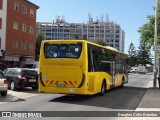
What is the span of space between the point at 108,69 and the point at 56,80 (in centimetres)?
558

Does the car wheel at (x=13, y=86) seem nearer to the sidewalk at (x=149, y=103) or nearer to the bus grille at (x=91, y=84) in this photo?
the bus grille at (x=91, y=84)

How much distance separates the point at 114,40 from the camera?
194500 millimetres

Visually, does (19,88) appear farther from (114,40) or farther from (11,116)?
(114,40)

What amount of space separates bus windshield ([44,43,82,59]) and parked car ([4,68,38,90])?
5.81m

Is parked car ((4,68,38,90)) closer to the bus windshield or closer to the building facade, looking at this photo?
the bus windshield

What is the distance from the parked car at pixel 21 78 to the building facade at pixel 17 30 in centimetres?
2691

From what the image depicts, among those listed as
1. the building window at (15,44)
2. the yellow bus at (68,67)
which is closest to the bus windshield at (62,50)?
the yellow bus at (68,67)

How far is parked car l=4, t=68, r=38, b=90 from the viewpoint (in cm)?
2230

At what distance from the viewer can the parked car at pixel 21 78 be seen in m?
22.3

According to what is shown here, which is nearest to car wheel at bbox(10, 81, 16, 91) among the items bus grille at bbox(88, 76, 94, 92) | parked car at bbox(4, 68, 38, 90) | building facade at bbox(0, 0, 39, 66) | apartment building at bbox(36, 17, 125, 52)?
parked car at bbox(4, 68, 38, 90)

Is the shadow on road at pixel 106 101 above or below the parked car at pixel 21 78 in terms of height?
below

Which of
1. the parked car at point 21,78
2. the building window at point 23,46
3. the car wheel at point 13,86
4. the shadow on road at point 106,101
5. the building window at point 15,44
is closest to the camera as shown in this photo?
the shadow on road at point 106,101

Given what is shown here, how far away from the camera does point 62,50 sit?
1684cm

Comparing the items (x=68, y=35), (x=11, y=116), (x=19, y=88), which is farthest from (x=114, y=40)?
(x=11, y=116)
